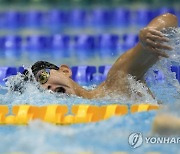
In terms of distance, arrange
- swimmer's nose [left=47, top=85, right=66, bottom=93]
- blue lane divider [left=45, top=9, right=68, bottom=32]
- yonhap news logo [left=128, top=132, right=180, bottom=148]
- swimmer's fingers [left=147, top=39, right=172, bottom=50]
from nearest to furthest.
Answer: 1. yonhap news logo [left=128, top=132, right=180, bottom=148]
2. swimmer's fingers [left=147, top=39, right=172, bottom=50]
3. swimmer's nose [left=47, top=85, right=66, bottom=93]
4. blue lane divider [left=45, top=9, right=68, bottom=32]

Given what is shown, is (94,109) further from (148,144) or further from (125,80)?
(148,144)

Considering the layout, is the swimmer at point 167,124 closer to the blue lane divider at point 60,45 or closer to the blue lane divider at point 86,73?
the blue lane divider at point 86,73

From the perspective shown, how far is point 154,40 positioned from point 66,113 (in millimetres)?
605

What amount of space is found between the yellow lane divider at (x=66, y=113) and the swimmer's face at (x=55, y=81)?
0.44 ft

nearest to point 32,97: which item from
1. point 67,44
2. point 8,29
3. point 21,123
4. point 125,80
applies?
point 21,123

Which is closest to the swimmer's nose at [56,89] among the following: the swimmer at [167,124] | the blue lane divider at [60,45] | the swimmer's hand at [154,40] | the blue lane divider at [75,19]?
the swimmer's hand at [154,40]

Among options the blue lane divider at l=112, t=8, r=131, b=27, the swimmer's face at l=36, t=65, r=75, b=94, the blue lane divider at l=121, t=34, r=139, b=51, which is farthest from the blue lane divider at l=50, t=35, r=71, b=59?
the swimmer's face at l=36, t=65, r=75, b=94

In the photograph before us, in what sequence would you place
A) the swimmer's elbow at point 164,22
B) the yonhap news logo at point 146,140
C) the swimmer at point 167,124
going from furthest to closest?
the swimmer's elbow at point 164,22
the yonhap news logo at point 146,140
the swimmer at point 167,124

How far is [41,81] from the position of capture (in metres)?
2.86

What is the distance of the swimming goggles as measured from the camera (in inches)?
112

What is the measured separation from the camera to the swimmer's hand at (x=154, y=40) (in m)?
2.48

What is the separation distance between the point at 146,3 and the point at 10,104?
816 centimetres

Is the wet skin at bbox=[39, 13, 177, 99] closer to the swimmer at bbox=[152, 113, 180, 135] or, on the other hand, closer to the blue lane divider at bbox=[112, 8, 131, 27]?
the swimmer at bbox=[152, 113, 180, 135]

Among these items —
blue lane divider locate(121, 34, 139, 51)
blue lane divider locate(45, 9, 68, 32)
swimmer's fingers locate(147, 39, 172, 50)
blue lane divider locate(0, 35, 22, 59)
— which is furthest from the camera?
blue lane divider locate(45, 9, 68, 32)
